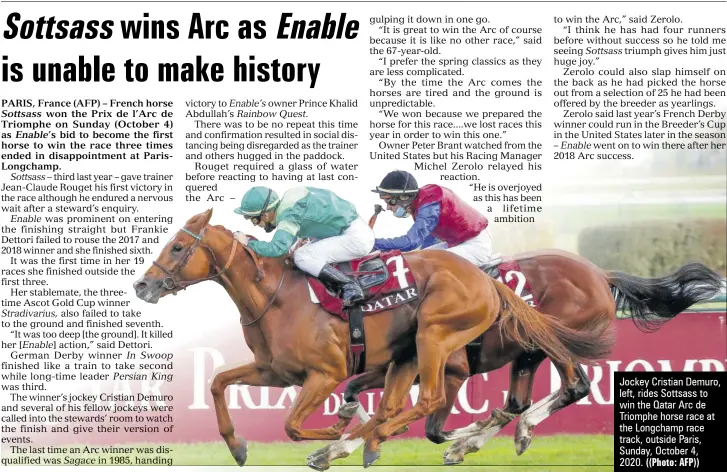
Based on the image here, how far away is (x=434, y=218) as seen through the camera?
8.01m

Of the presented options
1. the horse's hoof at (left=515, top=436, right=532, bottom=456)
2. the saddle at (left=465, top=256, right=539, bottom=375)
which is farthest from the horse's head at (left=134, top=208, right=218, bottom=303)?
the horse's hoof at (left=515, top=436, right=532, bottom=456)

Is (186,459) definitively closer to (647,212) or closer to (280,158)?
(280,158)

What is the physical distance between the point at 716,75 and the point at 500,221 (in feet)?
7.36

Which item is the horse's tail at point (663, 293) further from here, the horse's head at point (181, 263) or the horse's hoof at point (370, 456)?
the horse's head at point (181, 263)

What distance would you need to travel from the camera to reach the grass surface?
892 cm

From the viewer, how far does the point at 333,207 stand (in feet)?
24.6

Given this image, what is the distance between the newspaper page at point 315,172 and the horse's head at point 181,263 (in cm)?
144

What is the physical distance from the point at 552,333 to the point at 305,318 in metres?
1.82

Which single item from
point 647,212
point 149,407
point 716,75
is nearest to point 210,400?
point 149,407

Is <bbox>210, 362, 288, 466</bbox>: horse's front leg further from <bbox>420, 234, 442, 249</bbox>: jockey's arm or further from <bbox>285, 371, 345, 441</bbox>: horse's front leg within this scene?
<bbox>420, 234, 442, 249</bbox>: jockey's arm

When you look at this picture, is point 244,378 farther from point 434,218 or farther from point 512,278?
point 512,278

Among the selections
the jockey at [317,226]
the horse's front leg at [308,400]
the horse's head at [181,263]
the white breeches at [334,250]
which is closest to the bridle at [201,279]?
the horse's head at [181,263]

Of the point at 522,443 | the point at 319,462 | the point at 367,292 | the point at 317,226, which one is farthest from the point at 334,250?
the point at 522,443

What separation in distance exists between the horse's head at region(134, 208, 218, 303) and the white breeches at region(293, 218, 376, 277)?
2.15 ft
